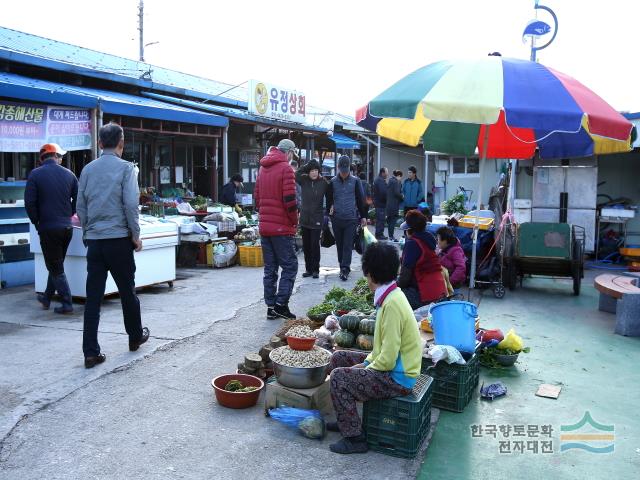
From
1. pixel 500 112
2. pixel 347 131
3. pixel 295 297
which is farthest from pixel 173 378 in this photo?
pixel 347 131

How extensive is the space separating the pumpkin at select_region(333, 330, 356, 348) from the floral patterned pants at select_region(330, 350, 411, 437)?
1.20 meters

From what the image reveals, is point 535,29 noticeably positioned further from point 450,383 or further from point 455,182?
point 455,182

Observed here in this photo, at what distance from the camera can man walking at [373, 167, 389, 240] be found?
1588cm

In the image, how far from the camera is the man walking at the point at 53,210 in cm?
698

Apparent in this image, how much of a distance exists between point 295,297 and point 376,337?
464 centimetres

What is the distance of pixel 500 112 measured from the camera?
595cm

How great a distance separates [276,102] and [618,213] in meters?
9.58

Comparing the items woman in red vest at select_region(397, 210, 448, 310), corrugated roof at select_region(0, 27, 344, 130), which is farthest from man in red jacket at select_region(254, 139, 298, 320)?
corrugated roof at select_region(0, 27, 344, 130)

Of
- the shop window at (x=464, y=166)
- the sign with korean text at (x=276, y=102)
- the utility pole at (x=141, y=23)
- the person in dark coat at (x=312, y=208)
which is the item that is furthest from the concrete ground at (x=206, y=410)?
the utility pole at (x=141, y=23)

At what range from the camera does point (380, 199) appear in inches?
631

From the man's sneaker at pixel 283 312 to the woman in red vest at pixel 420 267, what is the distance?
1619 mm

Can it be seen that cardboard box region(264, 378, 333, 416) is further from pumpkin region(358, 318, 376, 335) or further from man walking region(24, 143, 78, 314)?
man walking region(24, 143, 78, 314)

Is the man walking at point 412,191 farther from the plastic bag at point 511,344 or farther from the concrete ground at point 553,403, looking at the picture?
the plastic bag at point 511,344

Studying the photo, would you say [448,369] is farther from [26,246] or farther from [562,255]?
[26,246]
